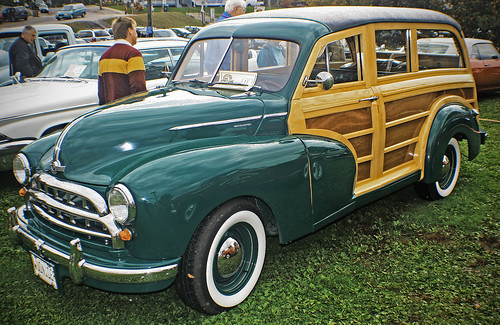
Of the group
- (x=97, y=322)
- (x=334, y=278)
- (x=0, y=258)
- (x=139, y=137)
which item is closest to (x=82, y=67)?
(x=0, y=258)

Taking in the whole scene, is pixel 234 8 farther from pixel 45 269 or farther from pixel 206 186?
pixel 45 269

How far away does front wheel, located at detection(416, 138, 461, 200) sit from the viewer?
14.2 feet

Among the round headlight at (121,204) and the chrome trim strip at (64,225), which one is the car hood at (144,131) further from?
the chrome trim strip at (64,225)

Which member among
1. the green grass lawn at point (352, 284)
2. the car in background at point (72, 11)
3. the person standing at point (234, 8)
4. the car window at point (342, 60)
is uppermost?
the car in background at point (72, 11)

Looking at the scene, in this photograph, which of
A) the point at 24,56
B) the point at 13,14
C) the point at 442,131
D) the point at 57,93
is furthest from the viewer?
the point at 13,14

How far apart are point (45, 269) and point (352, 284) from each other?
2036mm

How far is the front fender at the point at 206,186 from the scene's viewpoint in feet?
7.41

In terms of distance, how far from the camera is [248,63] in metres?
3.45

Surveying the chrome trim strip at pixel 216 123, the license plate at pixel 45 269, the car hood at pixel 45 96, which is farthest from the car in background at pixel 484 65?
the license plate at pixel 45 269

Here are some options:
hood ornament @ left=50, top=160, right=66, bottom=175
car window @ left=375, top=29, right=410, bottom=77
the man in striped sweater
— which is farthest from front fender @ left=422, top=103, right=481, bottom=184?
hood ornament @ left=50, top=160, right=66, bottom=175

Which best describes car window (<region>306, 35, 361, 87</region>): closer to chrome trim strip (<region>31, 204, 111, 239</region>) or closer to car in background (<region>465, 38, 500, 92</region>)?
chrome trim strip (<region>31, 204, 111, 239</region>)

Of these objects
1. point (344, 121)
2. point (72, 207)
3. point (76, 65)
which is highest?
point (76, 65)

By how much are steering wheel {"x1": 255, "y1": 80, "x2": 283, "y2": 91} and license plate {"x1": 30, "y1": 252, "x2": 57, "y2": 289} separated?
1.90 m

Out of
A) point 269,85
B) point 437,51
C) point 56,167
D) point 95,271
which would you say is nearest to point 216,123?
point 269,85
